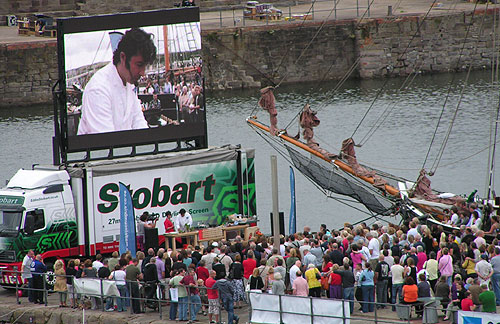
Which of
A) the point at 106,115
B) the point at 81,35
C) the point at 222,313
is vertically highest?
the point at 81,35

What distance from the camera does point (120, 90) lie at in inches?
1179

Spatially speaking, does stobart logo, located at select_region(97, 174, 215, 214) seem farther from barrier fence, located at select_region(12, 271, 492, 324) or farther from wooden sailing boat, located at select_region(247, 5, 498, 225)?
barrier fence, located at select_region(12, 271, 492, 324)

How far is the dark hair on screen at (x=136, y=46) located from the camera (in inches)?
1180

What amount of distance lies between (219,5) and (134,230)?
4774 cm

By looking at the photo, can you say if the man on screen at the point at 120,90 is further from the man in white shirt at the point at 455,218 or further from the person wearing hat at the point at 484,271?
the person wearing hat at the point at 484,271

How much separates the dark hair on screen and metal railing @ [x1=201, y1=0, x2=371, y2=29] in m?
35.5

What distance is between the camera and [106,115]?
1177 inches

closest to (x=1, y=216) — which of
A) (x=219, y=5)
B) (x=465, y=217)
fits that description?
(x=465, y=217)

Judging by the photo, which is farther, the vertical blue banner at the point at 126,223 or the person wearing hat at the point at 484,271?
the vertical blue banner at the point at 126,223

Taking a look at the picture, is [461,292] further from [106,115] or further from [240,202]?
[106,115]

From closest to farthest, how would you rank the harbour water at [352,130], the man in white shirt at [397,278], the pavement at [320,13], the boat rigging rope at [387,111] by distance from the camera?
the man in white shirt at [397,278], the harbour water at [352,130], the boat rigging rope at [387,111], the pavement at [320,13]

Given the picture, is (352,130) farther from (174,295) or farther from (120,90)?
(174,295)

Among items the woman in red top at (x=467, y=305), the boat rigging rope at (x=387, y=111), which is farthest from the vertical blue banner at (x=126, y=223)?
the boat rigging rope at (x=387, y=111)

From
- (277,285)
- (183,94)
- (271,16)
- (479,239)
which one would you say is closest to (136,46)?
(183,94)
